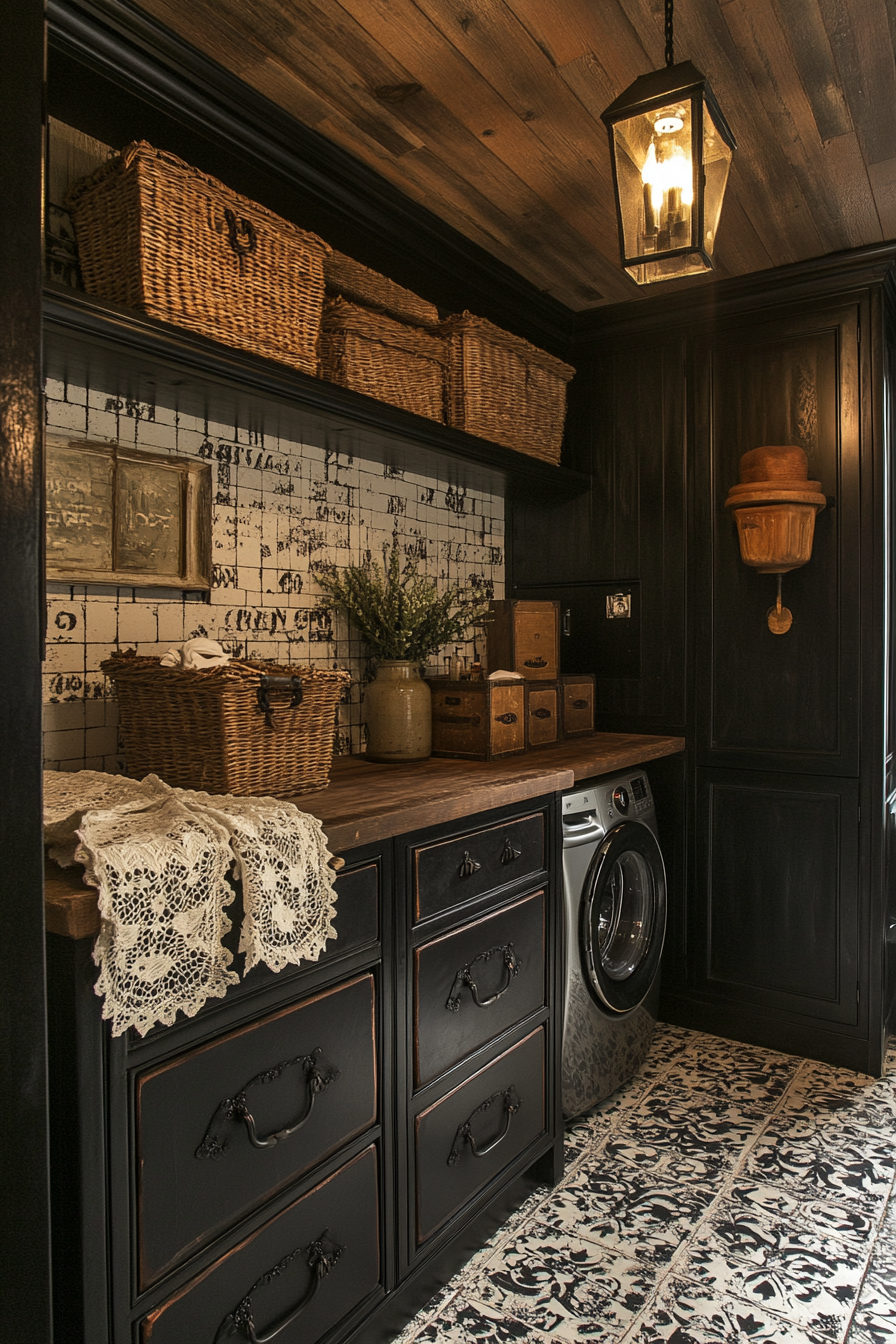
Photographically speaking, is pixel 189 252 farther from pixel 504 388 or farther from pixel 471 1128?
pixel 471 1128

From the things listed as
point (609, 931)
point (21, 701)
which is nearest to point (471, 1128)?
point (609, 931)

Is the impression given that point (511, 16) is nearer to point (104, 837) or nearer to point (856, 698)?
point (104, 837)

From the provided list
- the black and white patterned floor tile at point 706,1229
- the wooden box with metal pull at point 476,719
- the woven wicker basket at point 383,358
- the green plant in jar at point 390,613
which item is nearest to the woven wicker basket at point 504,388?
the woven wicker basket at point 383,358

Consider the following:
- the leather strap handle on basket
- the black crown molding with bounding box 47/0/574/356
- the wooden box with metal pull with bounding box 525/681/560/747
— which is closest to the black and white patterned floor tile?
the wooden box with metal pull with bounding box 525/681/560/747

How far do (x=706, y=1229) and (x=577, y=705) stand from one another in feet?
5.06

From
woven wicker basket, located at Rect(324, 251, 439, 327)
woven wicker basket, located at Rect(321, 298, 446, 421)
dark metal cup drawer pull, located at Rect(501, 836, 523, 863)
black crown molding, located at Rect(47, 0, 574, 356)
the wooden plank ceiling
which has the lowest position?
dark metal cup drawer pull, located at Rect(501, 836, 523, 863)

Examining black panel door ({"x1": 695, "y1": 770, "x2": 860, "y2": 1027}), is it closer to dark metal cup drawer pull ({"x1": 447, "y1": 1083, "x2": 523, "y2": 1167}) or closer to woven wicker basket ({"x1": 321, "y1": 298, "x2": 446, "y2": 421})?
dark metal cup drawer pull ({"x1": 447, "y1": 1083, "x2": 523, "y2": 1167})

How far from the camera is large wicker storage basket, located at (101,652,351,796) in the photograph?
5.02 ft

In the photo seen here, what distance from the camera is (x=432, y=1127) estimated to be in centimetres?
171

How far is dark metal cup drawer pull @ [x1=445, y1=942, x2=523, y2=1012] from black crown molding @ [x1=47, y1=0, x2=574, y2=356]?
1.82 metres

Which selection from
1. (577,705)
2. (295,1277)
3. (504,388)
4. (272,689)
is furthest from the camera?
(577,705)

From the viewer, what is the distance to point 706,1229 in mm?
1947

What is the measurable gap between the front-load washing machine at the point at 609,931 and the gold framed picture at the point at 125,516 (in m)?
1.18

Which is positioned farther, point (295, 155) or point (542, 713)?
point (542, 713)
